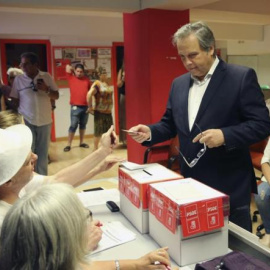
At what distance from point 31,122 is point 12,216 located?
3830 mm

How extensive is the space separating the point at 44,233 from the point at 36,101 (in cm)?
399

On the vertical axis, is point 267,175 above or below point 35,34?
below

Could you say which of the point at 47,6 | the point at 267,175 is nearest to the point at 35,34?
the point at 47,6

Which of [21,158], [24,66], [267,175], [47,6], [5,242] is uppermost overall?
[47,6]

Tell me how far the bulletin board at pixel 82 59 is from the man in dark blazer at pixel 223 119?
19.8 feet

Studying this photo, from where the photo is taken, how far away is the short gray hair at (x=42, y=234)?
2.84ft

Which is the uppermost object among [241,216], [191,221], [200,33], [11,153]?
[200,33]

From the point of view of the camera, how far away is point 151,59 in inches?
167

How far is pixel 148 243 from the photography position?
1497mm

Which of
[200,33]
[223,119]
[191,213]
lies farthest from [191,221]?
[200,33]

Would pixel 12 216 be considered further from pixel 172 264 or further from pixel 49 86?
pixel 49 86

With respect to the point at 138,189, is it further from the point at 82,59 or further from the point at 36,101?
the point at 82,59

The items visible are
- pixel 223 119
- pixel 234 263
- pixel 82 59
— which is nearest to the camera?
pixel 234 263

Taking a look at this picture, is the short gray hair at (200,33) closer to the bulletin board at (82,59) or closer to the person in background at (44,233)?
the person in background at (44,233)
